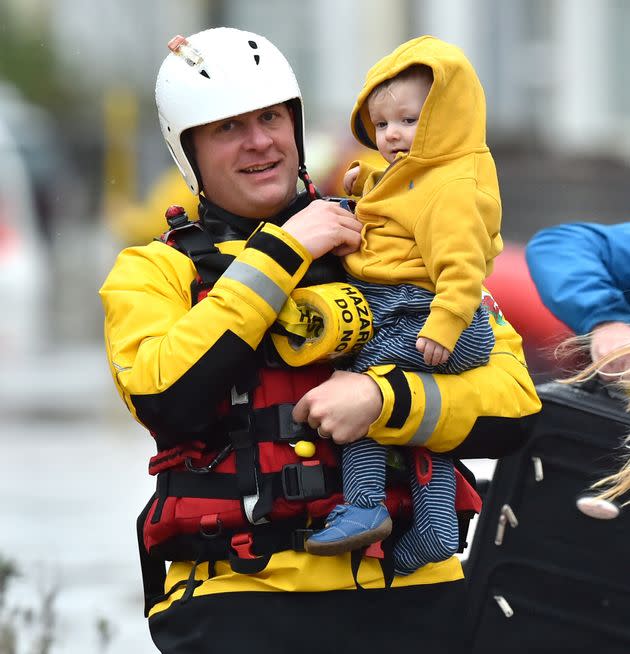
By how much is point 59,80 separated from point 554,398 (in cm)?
2085

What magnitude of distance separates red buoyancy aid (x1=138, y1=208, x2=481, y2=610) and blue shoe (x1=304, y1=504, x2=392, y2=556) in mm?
69

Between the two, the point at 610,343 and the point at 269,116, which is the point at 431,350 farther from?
the point at 610,343

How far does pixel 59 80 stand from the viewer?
2378 cm

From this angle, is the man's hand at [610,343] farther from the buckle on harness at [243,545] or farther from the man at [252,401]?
the buckle on harness at [243,545]

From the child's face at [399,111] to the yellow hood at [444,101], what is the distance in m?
0.03

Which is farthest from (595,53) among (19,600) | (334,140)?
(19,600)

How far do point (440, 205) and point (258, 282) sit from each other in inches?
14.8

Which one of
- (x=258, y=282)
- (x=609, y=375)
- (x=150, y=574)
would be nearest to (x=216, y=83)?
(x=258, y=282)

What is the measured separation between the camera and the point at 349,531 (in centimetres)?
297

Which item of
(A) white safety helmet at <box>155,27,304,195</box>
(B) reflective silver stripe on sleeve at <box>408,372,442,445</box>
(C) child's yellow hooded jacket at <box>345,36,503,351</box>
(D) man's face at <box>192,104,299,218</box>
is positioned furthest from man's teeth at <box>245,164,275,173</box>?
(B) reflective silver stripe on sleeve at <box>408,372,442,445</box>

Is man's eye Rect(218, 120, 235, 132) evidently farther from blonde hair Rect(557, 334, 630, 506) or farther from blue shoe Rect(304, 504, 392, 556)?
blonde hair Rect(557, 334, 630, 506)

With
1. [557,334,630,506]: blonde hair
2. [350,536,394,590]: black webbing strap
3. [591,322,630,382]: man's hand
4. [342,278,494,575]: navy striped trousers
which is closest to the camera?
[342,278,494,575]: navy striped trousers

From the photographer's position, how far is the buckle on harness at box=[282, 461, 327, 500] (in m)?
3.04

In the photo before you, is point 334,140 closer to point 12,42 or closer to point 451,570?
point 451,570
